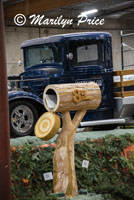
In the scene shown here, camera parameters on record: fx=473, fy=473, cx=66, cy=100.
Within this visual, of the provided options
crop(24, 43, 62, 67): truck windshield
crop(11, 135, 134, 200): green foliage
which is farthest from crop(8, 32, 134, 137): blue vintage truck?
crop(11, 135, 134, 200): green foliage

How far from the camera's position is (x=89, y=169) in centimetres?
618

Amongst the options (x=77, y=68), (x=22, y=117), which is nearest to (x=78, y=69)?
(x=77, y=68)

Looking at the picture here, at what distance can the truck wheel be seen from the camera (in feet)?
25.9

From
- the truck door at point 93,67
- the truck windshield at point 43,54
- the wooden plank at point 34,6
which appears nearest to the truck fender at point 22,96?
the truck door at point 93,67

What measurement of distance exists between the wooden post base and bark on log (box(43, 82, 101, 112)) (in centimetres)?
16

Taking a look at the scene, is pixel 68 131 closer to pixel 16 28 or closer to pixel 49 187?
pixel 49 187

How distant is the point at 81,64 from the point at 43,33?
1362 cm

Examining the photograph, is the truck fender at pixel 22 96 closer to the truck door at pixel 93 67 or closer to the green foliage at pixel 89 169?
the truck door at pixel 93 67

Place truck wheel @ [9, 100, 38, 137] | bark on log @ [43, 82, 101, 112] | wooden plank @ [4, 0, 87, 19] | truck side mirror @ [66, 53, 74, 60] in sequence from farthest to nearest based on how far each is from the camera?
wooden plank @ [4, 0, 87, 19] → truck side mirror @ [66, 53, 74, 60] → truck wheel @ [9, 100, 38, 137] → bark on log @ [43, 82, 101, 112]

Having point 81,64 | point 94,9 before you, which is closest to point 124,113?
point 81,64

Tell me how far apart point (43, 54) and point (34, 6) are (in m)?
8.01

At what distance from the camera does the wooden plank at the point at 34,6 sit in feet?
51.7

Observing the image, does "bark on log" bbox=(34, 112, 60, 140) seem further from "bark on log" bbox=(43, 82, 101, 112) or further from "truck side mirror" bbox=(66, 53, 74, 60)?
"truck side mirror" bbox=(66, 53, 74, 60)

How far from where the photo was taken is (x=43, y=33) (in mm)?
21797
